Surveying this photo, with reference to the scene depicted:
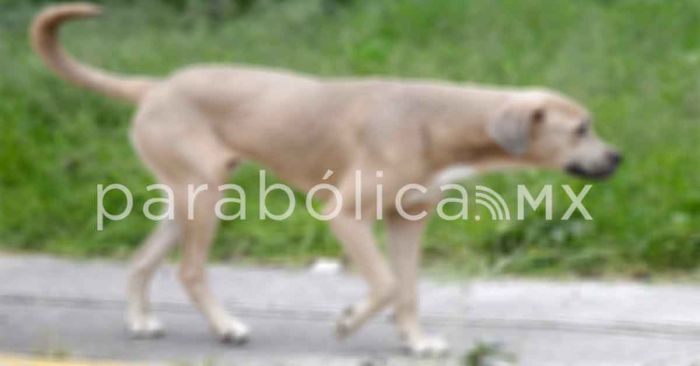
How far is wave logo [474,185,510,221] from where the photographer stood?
812 centimetres

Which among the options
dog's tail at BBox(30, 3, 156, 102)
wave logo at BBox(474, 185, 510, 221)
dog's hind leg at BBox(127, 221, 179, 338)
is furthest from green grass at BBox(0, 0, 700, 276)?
dog's tail at BBox(30, 3, 156, 102)

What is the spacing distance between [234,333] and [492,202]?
2.34m

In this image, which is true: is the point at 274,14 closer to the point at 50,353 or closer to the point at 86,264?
the point at 86,264

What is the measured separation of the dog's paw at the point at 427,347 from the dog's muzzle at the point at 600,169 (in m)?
0.86

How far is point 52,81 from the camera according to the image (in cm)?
1138

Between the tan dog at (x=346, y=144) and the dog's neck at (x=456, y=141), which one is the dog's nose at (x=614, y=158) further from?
the dog's neck at (x=456, y=141)

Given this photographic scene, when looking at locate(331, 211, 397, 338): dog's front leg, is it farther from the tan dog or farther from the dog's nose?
the dog's nose

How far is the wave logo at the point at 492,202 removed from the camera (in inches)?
320

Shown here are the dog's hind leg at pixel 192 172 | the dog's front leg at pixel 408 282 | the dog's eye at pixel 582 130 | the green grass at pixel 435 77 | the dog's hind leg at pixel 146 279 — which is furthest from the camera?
the green grass at pixel 435 77

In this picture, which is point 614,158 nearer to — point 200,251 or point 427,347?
point 427,347

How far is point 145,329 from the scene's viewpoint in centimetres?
663

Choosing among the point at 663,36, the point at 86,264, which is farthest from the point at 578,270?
the point at 663,36

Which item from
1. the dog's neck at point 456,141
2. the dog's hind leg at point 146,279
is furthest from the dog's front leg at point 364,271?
the dog's hind leg at point 146,279

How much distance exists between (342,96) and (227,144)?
0.53m
